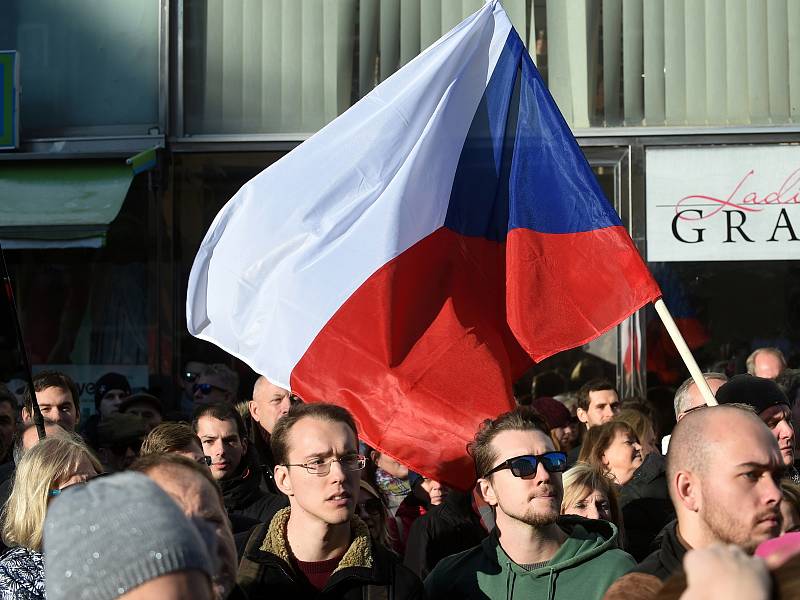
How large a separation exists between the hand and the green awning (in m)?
8.24

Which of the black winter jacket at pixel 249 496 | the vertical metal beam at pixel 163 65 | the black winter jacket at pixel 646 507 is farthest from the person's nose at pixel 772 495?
the vertical metal beam at pixel 163 65

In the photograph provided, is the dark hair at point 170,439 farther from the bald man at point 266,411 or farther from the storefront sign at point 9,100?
the storefront sign at point 9,100

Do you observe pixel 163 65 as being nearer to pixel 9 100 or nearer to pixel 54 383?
pixel 9 100

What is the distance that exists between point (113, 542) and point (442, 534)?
347 centimetres

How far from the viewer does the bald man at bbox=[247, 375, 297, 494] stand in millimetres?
6504

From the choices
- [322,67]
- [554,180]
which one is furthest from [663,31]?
[554,180]

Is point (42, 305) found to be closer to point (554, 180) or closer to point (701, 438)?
point (554, 180)

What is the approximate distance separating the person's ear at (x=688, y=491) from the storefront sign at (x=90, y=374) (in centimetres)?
721

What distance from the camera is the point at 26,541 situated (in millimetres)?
3871

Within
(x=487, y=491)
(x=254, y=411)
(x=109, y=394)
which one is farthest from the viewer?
(x=109, y=394)

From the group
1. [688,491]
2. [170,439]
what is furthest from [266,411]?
[688,491]

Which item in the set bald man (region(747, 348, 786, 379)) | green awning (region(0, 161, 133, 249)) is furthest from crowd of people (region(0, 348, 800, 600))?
green awning (region(0, 161, 133, 249))

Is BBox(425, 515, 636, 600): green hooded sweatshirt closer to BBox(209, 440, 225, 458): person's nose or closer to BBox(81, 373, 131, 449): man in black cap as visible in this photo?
BBox(209, 440, 225, 458): person's nose

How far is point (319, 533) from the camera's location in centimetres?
399
